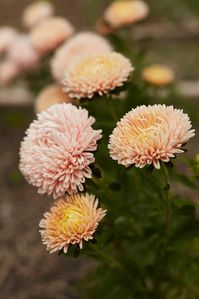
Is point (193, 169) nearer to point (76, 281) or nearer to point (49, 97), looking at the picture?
point (49, 97)

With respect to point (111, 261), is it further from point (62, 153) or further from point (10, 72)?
point (10, 72)

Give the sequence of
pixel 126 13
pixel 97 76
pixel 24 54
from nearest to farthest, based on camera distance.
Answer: pixel 97 76 < pixel 126 13 < pixel 24 54

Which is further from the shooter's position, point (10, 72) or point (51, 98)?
point (10, 72)

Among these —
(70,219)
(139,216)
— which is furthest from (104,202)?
(70,219)

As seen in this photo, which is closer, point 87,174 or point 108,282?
point 87,174

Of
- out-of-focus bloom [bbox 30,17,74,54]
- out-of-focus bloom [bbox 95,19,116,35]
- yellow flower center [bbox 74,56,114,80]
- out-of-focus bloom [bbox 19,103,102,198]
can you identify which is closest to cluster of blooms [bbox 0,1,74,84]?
out-of-focus bloom [bbox 30,17,74,54]

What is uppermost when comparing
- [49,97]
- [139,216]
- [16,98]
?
Result: [16,98]

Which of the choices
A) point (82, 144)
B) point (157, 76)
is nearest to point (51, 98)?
point (157, 76)
